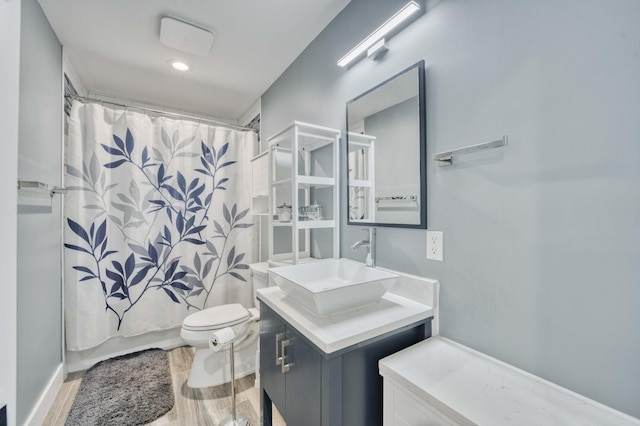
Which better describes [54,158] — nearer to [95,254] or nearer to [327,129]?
[95,254]

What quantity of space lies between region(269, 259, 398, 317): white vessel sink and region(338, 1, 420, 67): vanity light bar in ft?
3.80

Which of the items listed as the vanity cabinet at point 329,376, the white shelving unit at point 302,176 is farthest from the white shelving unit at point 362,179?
the vanity cabinet at point 329,376

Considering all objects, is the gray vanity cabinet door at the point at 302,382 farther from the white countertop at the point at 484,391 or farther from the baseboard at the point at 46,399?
the baseboard at the point at 46,399

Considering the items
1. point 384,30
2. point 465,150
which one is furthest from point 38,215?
point 465,150

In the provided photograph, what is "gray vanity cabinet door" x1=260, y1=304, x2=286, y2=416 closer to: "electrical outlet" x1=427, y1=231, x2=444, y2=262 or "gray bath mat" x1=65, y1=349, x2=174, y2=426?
"electrical outlet" x1=427, y1=231, x2=444, y2=262

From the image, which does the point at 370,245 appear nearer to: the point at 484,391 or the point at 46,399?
the point at 484,391

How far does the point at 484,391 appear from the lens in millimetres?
789

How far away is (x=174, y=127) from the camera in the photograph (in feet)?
8.03

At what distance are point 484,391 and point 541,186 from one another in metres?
0.66

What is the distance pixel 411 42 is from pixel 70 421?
9.10 feet

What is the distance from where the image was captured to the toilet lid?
1.82m

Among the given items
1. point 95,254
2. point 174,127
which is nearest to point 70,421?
point 95,254

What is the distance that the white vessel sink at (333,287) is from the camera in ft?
3.26

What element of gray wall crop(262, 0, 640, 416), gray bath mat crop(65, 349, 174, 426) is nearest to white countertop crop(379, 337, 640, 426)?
gray wall crop(262, 0, 640, 416)
